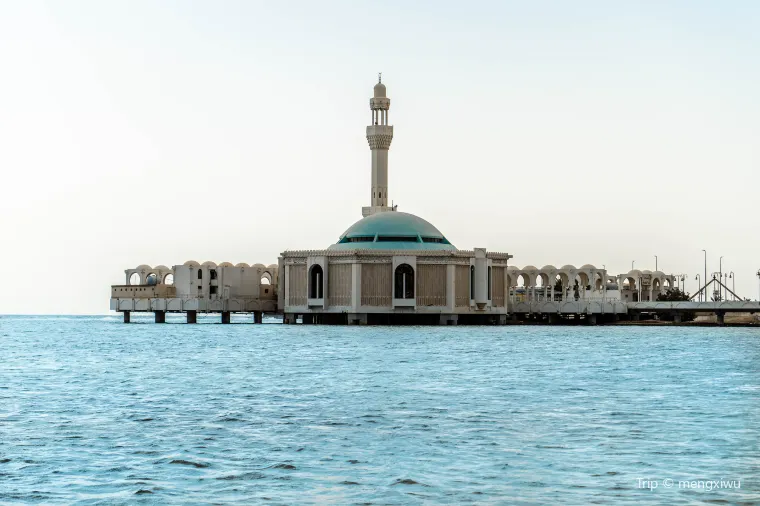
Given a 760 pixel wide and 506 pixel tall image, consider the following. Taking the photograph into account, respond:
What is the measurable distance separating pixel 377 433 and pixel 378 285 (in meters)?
126

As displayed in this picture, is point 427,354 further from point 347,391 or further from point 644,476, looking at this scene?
point 644,476

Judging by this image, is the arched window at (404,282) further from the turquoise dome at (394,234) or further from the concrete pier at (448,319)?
the concrete pier at (448,319)

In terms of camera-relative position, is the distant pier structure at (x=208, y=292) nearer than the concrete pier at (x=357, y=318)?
No

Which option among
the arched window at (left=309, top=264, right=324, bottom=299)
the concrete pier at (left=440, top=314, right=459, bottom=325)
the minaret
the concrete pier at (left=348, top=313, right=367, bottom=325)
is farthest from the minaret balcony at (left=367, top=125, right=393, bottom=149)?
the concrete pier at (left=440, top=314, right=459, bottom=325)

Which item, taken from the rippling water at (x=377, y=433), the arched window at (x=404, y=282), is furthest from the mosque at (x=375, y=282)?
the rippling water at (x=377, y=433)

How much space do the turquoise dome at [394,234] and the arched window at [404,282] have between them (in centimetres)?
370

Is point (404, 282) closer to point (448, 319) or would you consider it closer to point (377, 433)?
point (448, 319)

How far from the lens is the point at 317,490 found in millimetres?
26156

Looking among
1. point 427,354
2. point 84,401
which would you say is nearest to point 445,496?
point 84,401

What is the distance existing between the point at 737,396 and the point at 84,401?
26.2m

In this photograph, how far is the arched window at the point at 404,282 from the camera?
531 ft

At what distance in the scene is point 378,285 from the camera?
162 metres

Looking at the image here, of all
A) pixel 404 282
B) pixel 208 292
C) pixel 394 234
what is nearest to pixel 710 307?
pixel 404 282

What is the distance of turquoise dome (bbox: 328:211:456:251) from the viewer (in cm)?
16638
